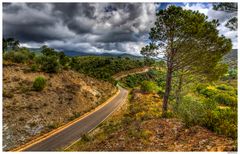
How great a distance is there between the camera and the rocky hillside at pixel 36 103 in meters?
19.5

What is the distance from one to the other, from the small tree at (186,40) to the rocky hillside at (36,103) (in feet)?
40.7

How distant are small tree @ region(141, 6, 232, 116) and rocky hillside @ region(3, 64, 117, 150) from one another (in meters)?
12.4

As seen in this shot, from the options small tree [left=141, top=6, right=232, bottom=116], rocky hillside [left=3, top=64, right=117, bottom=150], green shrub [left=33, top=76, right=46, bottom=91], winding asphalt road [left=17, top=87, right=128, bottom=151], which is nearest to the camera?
small tree [left=141, top=6, right=232, bottom=116]

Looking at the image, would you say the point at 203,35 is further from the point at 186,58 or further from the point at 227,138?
the point at 227,138

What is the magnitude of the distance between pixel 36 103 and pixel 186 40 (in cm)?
1779

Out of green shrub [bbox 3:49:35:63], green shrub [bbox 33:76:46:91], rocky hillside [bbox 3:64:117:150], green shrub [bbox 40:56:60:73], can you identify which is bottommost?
rocky hillside [bbox 3:64:117:150]

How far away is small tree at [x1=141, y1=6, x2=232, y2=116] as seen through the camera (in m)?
14.2

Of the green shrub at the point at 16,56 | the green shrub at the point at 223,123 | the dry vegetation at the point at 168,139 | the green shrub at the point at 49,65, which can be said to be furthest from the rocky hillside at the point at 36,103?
the green shrub at the point at 223,123

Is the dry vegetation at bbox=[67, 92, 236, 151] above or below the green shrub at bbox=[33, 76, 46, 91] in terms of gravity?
below

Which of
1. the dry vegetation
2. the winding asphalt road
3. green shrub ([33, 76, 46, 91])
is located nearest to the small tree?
the dry vegetation

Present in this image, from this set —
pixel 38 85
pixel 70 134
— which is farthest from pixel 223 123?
pixel 38 85

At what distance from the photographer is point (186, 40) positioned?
1517 cm

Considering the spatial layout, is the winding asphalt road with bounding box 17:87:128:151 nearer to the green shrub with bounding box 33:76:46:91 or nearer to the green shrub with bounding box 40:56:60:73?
the green shrub with bounding box 33:76:46:91

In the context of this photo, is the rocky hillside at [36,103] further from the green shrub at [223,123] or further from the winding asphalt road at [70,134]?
the green shrub at [223,123]
